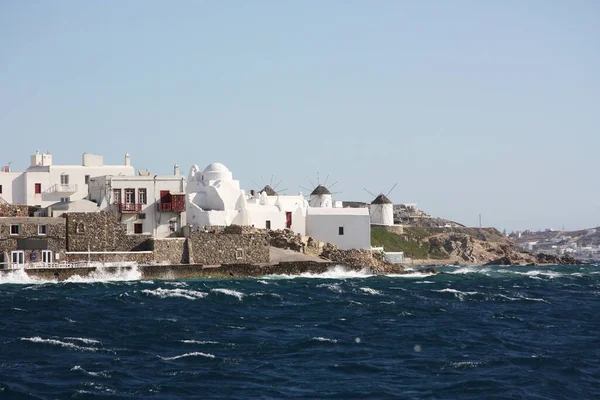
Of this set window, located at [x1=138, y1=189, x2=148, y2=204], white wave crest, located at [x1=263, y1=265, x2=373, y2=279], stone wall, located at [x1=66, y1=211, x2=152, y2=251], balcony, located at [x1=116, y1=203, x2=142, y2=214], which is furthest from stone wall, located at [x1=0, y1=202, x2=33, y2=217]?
white wave crest, located at [x1=263, y1=265, x2=373, y2=279]

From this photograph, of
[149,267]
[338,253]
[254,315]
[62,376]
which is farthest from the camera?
[338,253]

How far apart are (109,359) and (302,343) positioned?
7.63 meters

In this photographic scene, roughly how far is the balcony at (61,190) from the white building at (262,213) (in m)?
9.83

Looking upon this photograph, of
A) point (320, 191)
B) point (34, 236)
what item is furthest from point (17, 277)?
point (320, 191)

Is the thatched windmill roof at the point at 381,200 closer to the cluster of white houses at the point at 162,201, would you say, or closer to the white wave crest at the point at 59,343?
the cluster of white houses at the point at 162,201

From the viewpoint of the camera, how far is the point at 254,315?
4569 centimetres

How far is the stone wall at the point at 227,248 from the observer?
77750mm

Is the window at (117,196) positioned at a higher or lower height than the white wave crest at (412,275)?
higher

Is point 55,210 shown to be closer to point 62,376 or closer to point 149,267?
point 149,267

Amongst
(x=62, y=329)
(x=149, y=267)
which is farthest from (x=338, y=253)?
(x=62, y=329)

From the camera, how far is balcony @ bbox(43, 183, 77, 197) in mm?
84312

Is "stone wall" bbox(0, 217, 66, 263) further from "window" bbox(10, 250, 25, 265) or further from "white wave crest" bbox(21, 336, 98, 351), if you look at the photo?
"white wave crest" bbox(21, 336, 98, 351)

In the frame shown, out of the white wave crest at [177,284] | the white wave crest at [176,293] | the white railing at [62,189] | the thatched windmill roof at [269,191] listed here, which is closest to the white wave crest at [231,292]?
the white wave crest at [176,293]

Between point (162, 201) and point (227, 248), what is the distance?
25.5ft
